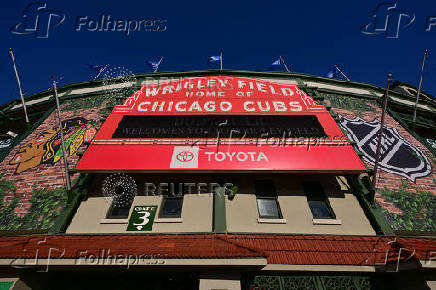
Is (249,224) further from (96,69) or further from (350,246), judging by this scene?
(96,69)

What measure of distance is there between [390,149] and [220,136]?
25.8ft

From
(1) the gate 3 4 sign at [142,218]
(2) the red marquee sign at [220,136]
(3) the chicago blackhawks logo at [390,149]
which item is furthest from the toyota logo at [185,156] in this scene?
(3) the chicago blackhawks logo at [390,149]

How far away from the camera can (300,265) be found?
16.3 ft

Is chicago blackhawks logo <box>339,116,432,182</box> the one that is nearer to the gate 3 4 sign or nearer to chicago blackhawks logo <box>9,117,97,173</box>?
the gate 3 4 sign

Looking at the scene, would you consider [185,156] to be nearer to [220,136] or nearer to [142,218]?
[220,136]

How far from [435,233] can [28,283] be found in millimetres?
11614


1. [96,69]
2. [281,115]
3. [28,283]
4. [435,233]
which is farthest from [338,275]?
[96,69]

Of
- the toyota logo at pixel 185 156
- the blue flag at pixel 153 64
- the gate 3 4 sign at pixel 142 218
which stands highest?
the blue flag at pixel 153 64

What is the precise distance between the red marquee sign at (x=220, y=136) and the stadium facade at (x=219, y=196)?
0.06m

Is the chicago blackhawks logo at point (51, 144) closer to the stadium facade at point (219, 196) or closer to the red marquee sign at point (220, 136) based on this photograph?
the stadium facade at point (219, 196)

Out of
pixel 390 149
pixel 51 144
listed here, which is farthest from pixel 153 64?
pixel 390 149

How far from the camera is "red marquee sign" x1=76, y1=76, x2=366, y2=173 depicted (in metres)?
7.36

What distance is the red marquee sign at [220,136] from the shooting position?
24.2ft

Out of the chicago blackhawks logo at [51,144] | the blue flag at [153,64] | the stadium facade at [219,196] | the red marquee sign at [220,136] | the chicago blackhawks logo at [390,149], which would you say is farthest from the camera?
the blue flag at [153,64]
